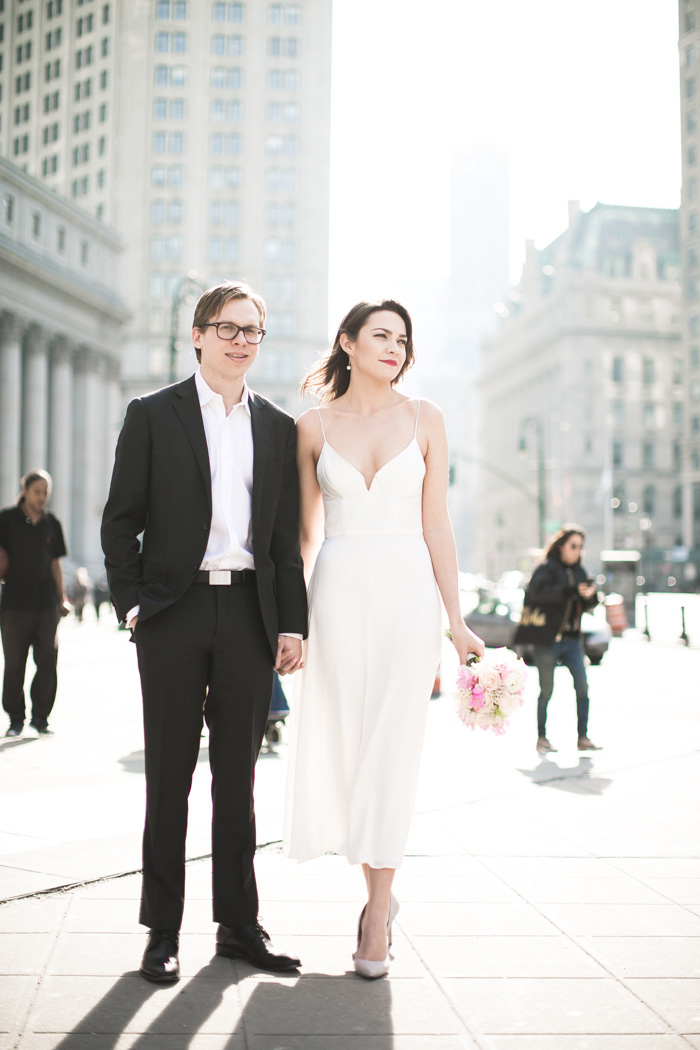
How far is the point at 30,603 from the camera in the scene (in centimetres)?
1027

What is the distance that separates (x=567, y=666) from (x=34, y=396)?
53121 millimetres

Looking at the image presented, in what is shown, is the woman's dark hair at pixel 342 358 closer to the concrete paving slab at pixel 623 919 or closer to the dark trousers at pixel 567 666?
the concrete paving slab at pixel 623 919

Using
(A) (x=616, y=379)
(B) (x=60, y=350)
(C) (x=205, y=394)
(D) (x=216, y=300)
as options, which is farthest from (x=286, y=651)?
(A) (x=616, y=379)

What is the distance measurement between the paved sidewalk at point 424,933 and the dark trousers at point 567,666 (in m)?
2.10

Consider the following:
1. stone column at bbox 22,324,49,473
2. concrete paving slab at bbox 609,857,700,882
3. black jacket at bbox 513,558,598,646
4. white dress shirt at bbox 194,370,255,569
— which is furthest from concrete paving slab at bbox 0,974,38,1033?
stone column at bbox 22,324,49,473

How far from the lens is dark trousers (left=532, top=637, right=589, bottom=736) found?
33.4 ft

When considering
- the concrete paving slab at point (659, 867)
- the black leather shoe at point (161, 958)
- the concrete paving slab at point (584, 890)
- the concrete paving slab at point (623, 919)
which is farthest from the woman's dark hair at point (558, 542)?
the black leather shoe at point (161, 958)

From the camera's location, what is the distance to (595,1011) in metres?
3.54

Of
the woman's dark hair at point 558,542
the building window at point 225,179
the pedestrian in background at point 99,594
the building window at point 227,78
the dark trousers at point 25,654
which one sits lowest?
the pedestrian in background at point 99,594

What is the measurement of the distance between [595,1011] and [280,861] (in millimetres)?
2336

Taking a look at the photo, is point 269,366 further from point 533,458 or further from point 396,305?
point 396,305

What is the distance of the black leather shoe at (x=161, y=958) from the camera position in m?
3.76

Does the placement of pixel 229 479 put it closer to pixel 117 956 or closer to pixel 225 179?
pixel 117 956

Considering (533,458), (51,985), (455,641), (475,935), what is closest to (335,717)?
(455,641)
